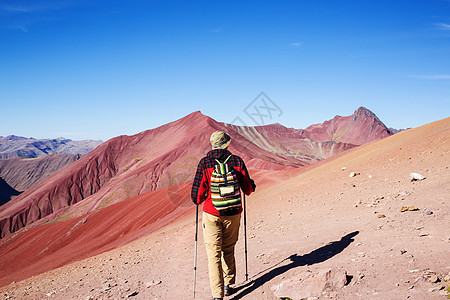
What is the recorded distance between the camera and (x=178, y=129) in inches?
2813

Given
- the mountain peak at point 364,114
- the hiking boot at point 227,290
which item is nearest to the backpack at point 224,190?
the hiking boot at point 227,290

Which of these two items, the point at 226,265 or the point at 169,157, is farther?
the point at 169,157

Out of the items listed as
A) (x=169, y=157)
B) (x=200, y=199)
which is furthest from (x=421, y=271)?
(x=169, y=157)

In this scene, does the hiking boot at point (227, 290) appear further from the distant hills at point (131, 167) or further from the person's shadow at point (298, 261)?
the distant hills at point (131, 167)

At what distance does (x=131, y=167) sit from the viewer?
69125 millimetres

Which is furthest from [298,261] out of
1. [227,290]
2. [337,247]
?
[227,290]

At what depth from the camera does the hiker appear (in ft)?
13.5

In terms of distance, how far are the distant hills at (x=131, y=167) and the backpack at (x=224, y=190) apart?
35104 mm

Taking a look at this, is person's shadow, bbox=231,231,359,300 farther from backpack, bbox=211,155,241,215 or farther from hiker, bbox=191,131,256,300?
backpack, bbox=211,155,241,215

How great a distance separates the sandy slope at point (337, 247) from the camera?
13.1 ft

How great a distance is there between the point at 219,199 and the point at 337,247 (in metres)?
2.61

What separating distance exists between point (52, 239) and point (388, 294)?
1328 inches

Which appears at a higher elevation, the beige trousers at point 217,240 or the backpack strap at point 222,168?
the backpack strap at point 222,168

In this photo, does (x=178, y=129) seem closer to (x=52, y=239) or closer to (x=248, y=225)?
(x=52, y=239)
